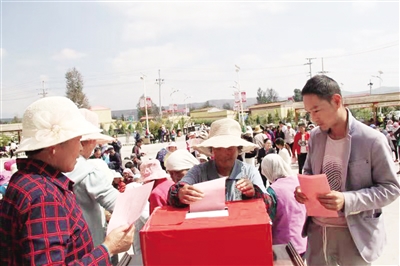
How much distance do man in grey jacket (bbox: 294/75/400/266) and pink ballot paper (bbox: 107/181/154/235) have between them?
32.1 inches

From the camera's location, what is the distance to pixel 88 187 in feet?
7.06

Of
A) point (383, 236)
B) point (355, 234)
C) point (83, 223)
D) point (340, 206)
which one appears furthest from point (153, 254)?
point (383, 236)

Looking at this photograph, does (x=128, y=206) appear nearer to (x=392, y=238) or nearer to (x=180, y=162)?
(x=180, y=162)

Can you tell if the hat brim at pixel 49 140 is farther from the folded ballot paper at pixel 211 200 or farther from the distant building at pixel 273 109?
the distant building at pixel 273 109

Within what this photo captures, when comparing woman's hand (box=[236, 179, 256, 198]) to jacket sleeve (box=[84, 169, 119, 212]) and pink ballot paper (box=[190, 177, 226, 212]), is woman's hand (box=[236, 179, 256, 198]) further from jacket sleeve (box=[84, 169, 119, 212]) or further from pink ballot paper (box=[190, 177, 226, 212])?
jacket sleeve (box=[84, 169, 119, 212])

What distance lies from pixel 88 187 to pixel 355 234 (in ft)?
4.95

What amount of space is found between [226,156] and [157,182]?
128 centimetres

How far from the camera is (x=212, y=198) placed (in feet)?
4.89

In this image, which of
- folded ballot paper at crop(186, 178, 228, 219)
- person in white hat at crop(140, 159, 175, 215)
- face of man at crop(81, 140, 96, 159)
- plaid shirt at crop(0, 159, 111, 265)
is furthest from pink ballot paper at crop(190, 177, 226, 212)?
face of man at crop(81, 140, 96, 159)

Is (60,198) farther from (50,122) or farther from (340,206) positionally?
(340,206)

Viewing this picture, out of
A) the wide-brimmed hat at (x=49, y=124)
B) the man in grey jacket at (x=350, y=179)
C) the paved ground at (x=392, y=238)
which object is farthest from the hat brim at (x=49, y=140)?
the paved ground at (x=392, y=238)

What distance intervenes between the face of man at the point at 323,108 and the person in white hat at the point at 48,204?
1.11 meters

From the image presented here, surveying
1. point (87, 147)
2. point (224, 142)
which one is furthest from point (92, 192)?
point (224, 142)

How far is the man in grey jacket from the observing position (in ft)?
5.95
